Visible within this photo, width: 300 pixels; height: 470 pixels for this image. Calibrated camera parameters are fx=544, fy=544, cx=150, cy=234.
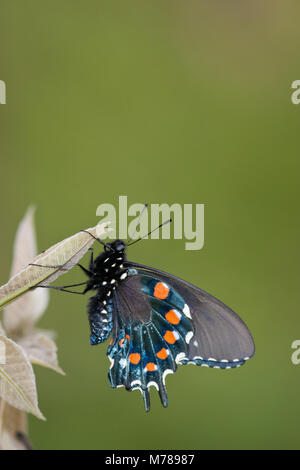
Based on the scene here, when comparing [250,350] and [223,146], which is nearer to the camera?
[250,350]

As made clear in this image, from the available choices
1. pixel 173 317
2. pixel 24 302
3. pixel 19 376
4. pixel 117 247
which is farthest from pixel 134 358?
pixel 19 376

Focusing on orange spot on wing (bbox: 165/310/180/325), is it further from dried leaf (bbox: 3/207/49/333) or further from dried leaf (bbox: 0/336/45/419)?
dried leaf (bbox: 0/336/45/419)

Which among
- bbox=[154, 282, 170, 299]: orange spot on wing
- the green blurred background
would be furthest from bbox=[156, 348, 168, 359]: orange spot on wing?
the green blurred background

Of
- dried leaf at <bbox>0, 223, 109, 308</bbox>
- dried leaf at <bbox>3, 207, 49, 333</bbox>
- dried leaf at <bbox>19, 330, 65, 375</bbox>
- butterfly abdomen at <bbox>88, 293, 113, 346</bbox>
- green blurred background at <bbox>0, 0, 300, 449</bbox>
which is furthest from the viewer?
green blurred background at <bbox>0, 0, 300, 449</bbox>

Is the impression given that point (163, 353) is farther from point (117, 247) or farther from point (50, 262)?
point (50, 262)

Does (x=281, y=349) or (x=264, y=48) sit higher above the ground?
(x=264, y=48)

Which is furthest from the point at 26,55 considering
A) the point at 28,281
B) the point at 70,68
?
the point at 28,281

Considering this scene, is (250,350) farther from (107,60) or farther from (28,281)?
(107,60)

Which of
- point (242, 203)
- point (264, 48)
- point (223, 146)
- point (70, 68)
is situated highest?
point (264, 48)

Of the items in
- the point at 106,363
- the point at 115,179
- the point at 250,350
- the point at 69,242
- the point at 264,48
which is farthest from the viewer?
the point at 264,48
